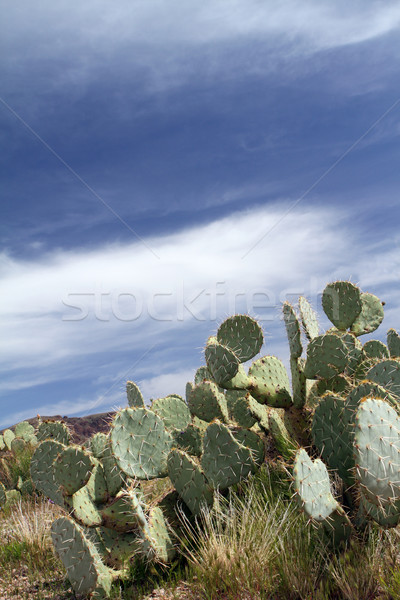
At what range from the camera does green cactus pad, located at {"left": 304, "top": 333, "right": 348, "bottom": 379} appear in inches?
186

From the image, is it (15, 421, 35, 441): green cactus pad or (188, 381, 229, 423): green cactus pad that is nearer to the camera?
(188, 381, 229, 423): green cactus pad

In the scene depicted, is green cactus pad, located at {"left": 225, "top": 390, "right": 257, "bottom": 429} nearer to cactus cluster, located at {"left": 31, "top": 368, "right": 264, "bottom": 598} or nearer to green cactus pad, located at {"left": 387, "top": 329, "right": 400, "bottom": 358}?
cactus cluster, located at {"left": 31, "top": 368, "right": 264, "bottom": 598}

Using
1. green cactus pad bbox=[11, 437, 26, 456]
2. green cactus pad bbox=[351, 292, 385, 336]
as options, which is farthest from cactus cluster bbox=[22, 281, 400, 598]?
green cactus pad bbox=[11, 437, 26, 456]

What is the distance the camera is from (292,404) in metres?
5.00

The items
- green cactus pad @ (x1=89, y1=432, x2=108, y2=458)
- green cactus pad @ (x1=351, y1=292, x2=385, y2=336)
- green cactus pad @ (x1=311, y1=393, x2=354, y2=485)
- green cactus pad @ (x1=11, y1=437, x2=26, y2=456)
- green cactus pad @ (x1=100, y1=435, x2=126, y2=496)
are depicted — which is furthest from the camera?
green cactus pad @ (x1=11, y1=437, x2=26, y2=456)

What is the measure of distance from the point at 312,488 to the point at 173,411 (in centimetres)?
254

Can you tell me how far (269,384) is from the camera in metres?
4.90

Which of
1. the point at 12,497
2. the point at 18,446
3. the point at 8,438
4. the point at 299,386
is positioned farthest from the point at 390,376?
the point at 8,438

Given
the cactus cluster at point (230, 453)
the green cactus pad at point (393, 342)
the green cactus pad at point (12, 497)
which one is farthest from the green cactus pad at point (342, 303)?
the green cactus pad at point (12, 497)

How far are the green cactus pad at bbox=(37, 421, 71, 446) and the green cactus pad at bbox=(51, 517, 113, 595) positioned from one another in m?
1.41

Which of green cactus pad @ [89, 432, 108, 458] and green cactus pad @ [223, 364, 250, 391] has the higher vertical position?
green cactus pad @ [223, 364, 250, 391]

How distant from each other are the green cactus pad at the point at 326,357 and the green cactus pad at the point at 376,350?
1537 millimetres

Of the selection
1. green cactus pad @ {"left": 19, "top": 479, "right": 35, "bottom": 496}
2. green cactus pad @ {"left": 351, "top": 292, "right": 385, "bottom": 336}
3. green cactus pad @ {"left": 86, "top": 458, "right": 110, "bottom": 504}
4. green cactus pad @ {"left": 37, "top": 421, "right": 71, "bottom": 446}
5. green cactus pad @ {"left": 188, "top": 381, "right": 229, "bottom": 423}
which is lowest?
green cactus pad @ {"left": 19, "top": 479, "right": 35, "bottom": 496}

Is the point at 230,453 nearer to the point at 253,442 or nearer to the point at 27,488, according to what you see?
the point at 253,442
